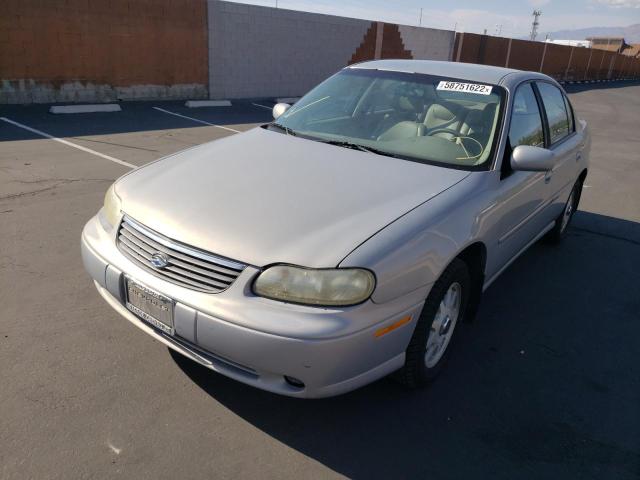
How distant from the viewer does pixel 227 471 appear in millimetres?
2289

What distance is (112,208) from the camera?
289 cm

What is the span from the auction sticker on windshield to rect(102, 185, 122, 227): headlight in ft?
7.40

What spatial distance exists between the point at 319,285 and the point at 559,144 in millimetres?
3118

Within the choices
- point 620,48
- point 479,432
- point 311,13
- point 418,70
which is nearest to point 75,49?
point 311,13

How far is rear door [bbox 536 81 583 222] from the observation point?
425cm

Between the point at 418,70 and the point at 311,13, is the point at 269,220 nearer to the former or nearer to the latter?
the point at 418,70

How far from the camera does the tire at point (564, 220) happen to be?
5105 millimetres

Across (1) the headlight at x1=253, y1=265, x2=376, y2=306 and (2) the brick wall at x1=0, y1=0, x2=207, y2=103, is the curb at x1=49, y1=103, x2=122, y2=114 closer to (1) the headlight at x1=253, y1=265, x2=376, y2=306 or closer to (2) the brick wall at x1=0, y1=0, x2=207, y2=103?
(2) the brick wall at x1=0, y1=0, x2=207, y2=103

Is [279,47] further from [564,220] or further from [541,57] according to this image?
[541,57]

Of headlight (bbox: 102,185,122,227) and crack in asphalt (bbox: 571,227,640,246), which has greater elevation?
headlight (bbox: 102,185,122,227)

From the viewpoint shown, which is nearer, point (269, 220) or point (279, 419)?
point (269, 220)

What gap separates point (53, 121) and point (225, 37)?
238 inches

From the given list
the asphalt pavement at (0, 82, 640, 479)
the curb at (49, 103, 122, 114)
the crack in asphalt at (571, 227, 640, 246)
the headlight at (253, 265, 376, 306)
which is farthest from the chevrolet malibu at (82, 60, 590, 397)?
the curb at (49, 103, 122, 114)

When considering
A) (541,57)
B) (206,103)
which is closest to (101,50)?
(206,103)
